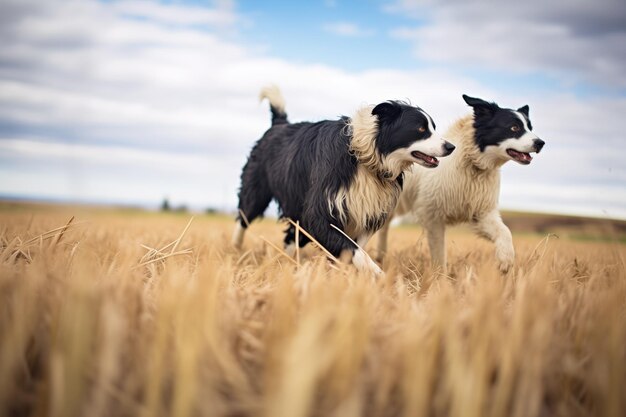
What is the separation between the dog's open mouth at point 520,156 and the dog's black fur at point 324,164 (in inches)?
46.6

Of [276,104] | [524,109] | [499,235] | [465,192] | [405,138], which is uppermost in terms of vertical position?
[524,109]

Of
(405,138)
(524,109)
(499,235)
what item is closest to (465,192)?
(499,235)

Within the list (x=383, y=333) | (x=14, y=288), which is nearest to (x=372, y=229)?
(x=383, y=333)

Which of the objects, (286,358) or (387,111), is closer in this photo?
(286,358)

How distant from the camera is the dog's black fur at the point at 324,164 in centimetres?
384

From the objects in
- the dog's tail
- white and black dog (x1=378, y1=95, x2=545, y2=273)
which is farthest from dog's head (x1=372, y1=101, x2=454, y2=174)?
the dog's tail

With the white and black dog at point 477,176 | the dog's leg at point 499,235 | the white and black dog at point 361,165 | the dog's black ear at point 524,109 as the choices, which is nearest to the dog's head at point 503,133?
the white and black dog at point 477,176

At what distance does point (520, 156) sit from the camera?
464cm

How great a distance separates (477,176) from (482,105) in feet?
2.23

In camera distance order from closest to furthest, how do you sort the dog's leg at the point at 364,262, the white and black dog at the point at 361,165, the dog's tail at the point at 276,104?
1. the dog's leg at the point at 364,262
2. the white and black dog at the point at 361,165
3. the dog's tail at the point at 276,104

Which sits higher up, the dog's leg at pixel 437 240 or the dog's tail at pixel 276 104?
the dog's tail at pixel 276 104

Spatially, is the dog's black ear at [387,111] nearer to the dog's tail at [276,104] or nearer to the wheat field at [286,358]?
the dog's tail at [276,104]

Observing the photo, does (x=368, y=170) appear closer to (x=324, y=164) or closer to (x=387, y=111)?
(x=324, y=164)

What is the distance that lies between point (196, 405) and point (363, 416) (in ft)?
1.49
